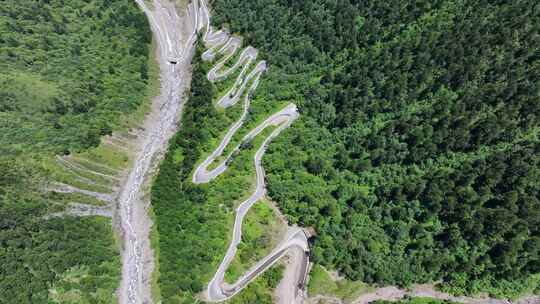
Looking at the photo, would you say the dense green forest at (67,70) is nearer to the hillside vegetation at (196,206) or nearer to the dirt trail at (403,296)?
the hillside vegetation at (196,206)

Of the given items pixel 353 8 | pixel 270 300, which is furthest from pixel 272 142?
pixel 353 8

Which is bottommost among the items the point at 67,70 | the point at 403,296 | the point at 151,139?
the point at 403,296

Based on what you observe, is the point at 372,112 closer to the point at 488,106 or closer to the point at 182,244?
the point at 488,106

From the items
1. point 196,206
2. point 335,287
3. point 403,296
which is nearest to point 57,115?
point 196,206

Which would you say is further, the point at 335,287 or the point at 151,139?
the point at 151,139

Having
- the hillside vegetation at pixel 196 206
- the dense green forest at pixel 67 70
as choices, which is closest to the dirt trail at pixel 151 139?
the hillside vegetation at pixel 196 206

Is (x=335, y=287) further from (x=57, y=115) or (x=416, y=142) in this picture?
(x=57, y=115)

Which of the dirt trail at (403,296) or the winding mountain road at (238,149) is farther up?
the winding mountain road at (238,149)
